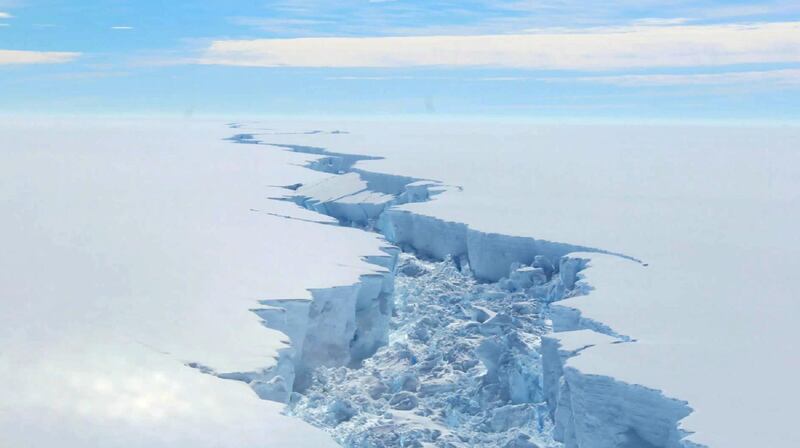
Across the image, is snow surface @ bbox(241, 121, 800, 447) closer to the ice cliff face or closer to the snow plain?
the snow plain

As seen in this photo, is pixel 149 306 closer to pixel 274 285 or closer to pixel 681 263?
pixel 274 285

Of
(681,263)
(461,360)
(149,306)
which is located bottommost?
(461,360)

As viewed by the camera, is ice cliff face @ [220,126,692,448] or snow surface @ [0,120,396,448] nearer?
snow surface @ [0,120,396,448]

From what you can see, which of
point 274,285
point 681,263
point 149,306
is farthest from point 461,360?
point 149,306

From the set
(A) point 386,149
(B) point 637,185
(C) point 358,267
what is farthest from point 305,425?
(A) point 386,149

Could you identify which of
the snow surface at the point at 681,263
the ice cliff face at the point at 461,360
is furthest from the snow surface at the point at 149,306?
the snow surface at the point at 681,263

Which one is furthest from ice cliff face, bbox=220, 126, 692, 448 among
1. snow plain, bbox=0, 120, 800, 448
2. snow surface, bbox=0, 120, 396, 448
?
snow surface, bbox=0, 120, 396, 448
